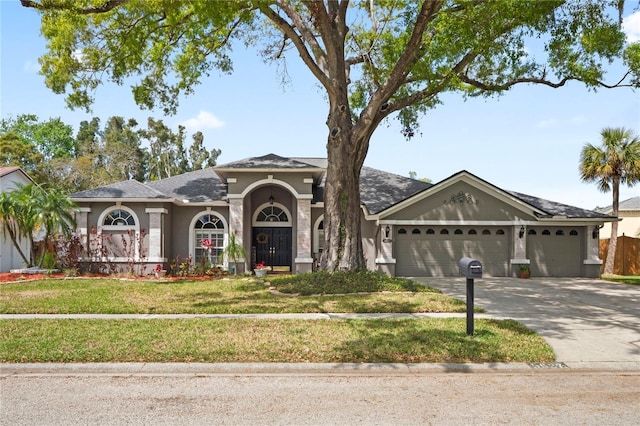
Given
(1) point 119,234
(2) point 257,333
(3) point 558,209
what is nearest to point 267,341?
(2) point 257,333

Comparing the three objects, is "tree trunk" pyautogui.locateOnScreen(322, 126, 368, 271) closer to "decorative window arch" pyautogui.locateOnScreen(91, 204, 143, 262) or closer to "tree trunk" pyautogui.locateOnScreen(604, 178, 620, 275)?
"decorative window arch" pyautogui.locateOnScreen(91, 204, 143, 262)

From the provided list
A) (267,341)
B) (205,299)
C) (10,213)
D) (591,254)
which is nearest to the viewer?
(267,341)

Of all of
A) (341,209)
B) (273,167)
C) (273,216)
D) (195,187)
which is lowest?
(273,216)

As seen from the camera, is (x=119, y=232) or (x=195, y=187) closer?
(x=119, y=232)

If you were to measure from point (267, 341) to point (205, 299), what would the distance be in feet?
17.0

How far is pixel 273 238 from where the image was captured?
2141cm

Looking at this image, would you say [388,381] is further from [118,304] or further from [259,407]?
[118,304]

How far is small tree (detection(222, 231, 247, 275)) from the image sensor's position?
18969 mm

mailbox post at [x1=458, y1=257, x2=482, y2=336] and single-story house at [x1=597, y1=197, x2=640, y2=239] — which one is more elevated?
single-story house at [x1=597, y1=197, x2=640, y2=239]

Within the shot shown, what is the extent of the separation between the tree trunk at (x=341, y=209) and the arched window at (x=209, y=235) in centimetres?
680

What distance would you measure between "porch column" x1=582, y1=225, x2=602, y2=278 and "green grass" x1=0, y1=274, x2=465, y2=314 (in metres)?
9.91

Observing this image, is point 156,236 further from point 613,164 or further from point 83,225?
point 613,164

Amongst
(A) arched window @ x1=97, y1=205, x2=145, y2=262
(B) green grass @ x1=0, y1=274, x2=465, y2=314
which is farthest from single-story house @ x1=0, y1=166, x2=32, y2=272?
(B) green grass @ x1=0, y1=274, x2=465, y2=314

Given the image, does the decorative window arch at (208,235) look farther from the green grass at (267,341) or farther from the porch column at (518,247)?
the porch column at (518,247)
